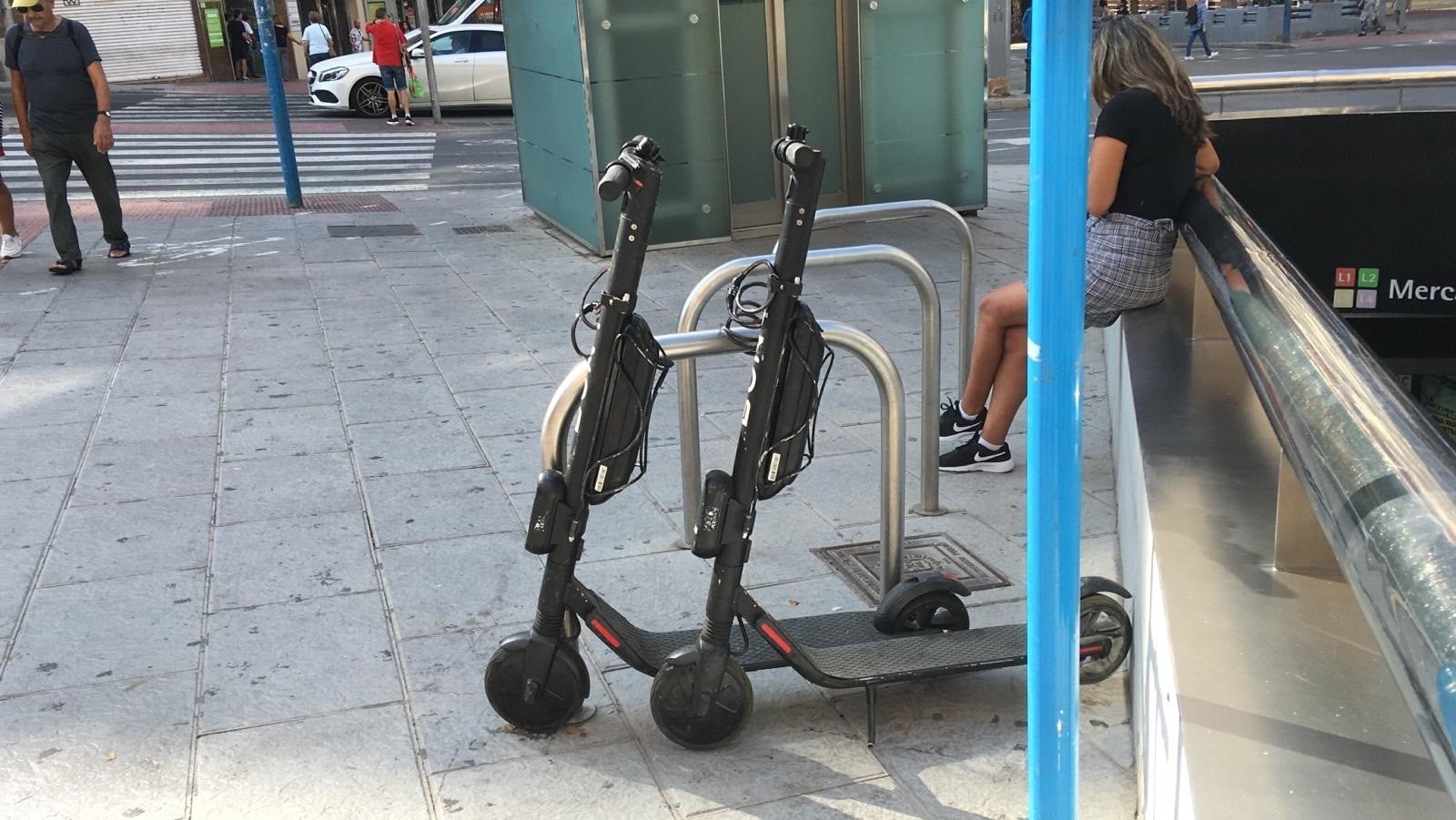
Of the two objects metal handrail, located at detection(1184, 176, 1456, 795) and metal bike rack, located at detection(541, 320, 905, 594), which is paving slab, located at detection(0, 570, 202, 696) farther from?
metal handrail, located at detection(1184, 176, 1456, 795)

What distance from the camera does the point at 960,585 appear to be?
3.31 metres

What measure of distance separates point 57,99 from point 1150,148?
7.32 meters

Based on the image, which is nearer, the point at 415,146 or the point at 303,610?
the point at 303,610

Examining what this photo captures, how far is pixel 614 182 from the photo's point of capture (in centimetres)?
279

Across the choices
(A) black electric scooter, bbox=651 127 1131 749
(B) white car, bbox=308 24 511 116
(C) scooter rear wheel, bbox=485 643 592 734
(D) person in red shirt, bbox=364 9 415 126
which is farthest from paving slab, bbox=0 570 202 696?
(B) white car, bbox=308 24 511 116

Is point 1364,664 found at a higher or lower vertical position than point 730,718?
higher

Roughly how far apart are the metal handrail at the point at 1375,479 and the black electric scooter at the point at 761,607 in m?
1.10

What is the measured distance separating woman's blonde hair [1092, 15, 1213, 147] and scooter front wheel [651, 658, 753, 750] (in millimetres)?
2323

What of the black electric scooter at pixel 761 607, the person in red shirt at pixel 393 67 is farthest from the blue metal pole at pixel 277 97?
the black electric scooter at pixel 761 607

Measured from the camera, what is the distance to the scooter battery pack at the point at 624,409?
2.90 meters

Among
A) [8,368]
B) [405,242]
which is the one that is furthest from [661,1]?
[8,368]

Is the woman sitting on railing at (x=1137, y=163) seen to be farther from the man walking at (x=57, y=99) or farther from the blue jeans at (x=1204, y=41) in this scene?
the blue jeans at (x=1204, y=41)

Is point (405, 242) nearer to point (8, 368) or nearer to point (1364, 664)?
point (8, 368)

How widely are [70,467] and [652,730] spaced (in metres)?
3.09
